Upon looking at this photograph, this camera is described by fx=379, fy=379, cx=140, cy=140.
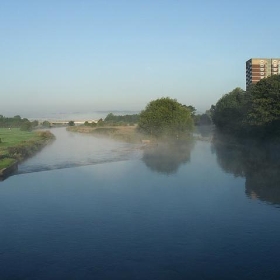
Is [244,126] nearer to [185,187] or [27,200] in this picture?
[185,187]

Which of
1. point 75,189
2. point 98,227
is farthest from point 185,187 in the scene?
point 98,227

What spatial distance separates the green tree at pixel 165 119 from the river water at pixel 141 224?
2413 centimetres

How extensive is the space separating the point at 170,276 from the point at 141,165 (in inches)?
694

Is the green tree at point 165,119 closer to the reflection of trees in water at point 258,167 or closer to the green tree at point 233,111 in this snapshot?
the green tree at point 233,111

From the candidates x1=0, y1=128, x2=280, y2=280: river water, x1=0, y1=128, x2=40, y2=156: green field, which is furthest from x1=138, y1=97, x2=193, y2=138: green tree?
x1=0, y1=128, x2=280, y2=280: river water

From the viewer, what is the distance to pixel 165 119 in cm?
4753

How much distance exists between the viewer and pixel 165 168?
25.1 meters

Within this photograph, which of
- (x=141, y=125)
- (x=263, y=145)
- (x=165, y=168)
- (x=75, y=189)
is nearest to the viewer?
(x=75, y=189)

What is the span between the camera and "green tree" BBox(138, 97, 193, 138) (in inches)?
1874

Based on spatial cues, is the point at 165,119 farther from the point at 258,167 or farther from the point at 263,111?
the point at 258,167

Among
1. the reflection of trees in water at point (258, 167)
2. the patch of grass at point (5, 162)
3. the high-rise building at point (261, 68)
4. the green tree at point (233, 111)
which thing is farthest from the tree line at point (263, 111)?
the high-rise building at point (261, 68)

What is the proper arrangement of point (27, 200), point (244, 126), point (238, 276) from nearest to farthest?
point (238, 276) → point (27, 200) → point (244, 126)

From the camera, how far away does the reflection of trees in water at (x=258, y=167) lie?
1752 centimetres

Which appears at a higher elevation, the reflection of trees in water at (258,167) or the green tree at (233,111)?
the green tree at (233,111)
